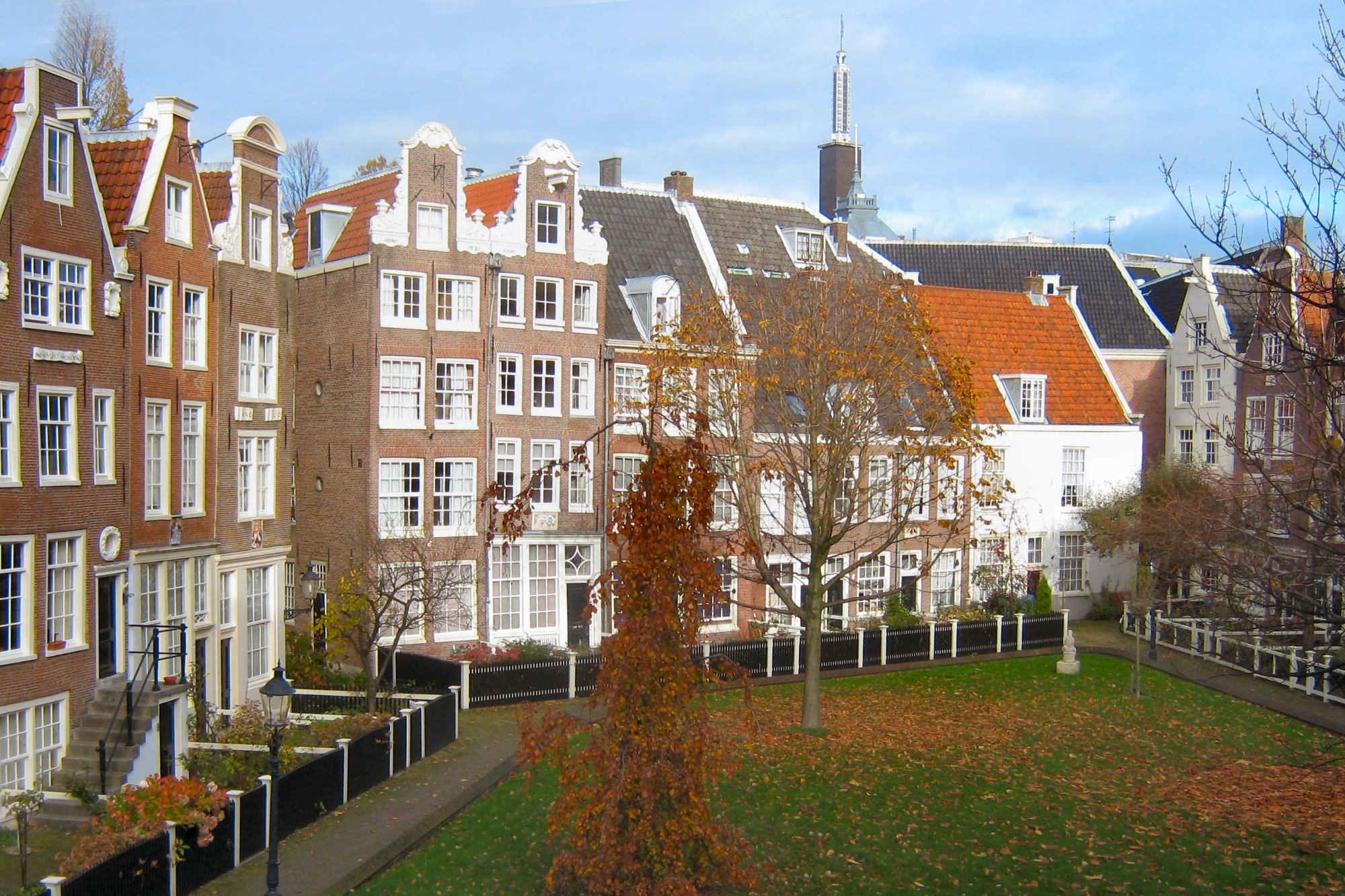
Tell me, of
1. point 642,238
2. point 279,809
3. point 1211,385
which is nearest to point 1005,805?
point 279,809

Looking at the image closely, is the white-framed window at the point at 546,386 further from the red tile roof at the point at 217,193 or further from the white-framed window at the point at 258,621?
the red tile roof at the point at 217,193

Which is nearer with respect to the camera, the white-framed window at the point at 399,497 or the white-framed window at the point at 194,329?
the white-framed window at the point at 194,329

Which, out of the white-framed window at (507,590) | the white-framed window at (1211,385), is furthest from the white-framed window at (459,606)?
the white-framed window at (1211,385)

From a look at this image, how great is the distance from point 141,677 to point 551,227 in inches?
699

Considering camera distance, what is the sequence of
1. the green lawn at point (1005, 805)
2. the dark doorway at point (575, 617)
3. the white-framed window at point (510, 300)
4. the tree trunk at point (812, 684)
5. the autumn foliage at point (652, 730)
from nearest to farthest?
the autumn foliage at point (652, 730) → the green lawn at point (1005, 805) → the tree trunk at point (812, 684) → the white-framed window at point (510, 300) → the dark doorway at point (575, 617)

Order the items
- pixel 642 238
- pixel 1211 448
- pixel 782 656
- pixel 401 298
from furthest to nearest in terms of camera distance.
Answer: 1. pixel 1211 448
2. pixel 642 238
3. pixel 782 656
4. pixel 401 298

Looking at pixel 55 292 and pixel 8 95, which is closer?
pixel 55 292

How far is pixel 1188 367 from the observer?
5034 centimetres

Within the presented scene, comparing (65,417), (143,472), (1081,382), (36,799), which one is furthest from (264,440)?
(1081,382)

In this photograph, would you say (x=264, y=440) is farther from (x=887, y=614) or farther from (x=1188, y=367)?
(x=1188, y=367)

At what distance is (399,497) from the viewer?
34781mm

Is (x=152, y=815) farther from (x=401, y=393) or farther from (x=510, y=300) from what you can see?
(x=510, y=300)

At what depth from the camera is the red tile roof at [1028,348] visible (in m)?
46.5

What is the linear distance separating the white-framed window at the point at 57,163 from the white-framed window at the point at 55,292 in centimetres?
117
